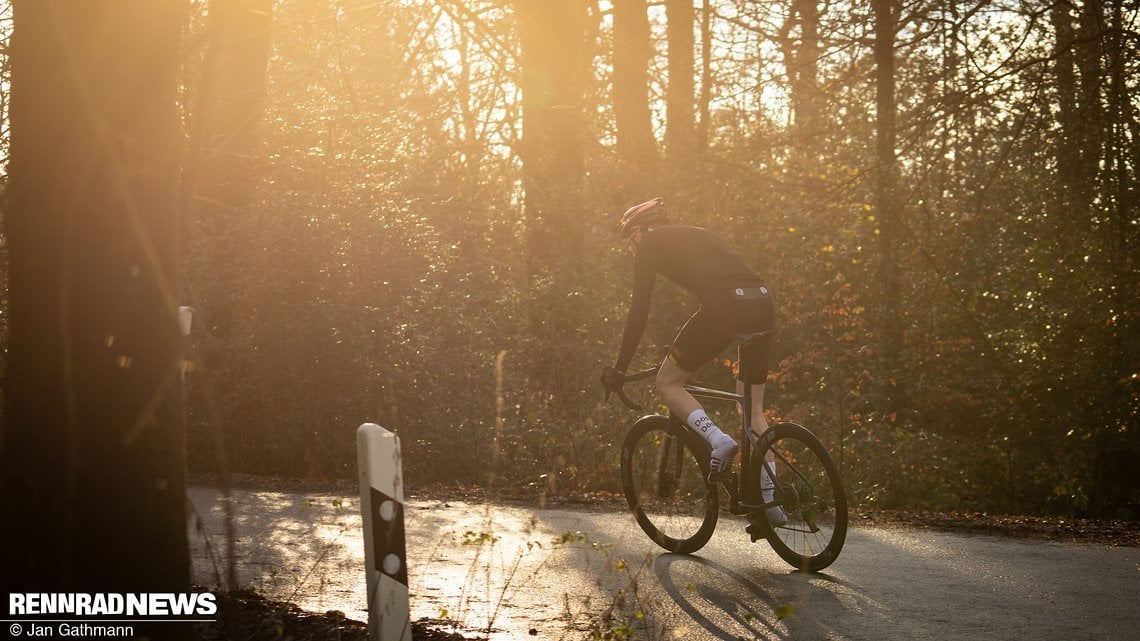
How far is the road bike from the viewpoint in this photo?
680cm

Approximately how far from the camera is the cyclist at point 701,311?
23.1 feet

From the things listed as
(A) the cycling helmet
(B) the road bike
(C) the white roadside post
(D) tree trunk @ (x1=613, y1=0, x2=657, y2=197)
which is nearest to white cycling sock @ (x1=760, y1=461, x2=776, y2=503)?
(B) the road bike

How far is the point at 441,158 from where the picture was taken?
67.1ft

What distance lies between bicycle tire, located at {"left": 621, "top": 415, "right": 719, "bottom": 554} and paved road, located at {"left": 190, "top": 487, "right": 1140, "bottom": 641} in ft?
0.44

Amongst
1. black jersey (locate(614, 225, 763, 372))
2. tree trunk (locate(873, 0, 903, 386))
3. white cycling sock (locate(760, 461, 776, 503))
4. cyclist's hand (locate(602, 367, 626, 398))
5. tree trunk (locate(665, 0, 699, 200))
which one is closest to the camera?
white cycling sock (locate(760, 461, 776, 503))

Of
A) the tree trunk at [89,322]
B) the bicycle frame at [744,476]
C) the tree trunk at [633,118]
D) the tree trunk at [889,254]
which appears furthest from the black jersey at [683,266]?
the tree trunk at [633,118]

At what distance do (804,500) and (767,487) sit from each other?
0.23 meters

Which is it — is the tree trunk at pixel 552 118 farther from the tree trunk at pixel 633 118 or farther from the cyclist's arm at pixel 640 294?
the cyclist's arm at pixel 640 294

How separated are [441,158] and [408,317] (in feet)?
23.4

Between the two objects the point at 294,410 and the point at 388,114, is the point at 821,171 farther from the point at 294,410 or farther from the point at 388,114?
the point at 294,410

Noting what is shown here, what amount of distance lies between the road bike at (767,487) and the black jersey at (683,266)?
0.32 meters

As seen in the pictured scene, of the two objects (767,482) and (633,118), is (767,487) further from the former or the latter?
(633,118)

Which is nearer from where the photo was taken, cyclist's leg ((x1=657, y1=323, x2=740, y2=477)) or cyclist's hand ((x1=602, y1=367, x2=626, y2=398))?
cyclist's leg ((x1=657, y1=323, x2=740, y2=477))

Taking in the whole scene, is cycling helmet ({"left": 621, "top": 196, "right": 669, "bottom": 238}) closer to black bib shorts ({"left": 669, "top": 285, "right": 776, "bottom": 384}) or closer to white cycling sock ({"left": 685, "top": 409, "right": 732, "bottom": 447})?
black bib shorts ({"left": 669, "top": 285, "right": 776, "bottom": 384})
